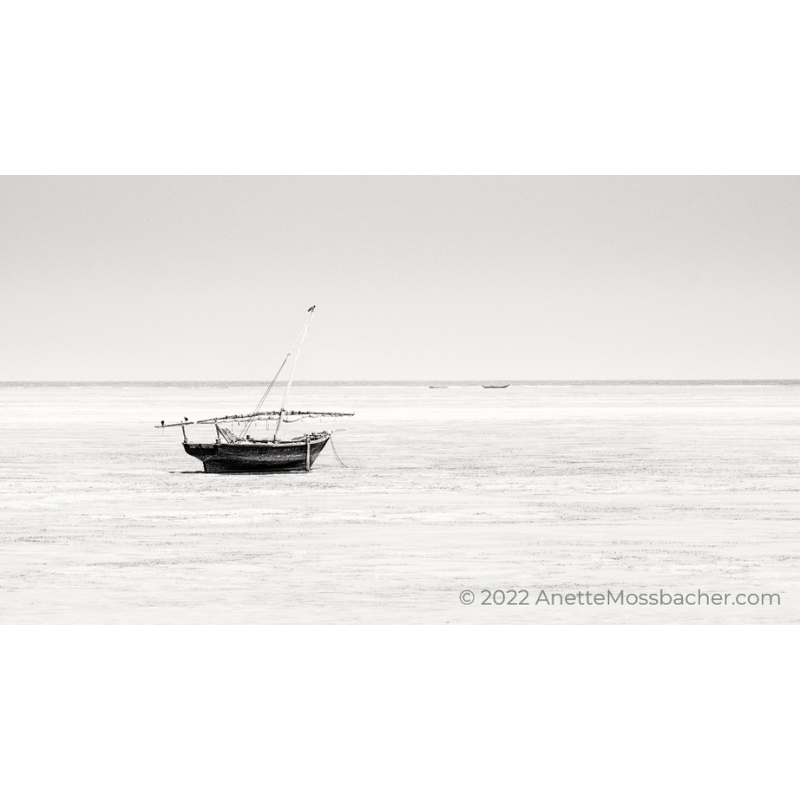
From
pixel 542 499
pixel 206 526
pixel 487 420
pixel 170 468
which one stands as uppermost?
pixel 487 420

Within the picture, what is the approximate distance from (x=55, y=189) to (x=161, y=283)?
2.70 metres

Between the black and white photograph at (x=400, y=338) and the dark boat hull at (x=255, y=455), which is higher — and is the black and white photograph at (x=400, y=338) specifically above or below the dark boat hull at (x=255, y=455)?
below

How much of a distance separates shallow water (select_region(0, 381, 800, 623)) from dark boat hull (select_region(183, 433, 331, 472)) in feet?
1.00

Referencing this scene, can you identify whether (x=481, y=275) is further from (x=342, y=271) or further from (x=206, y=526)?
(x=206, y=526)

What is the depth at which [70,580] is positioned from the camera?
9070 mm

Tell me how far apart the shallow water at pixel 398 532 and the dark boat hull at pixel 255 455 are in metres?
0.31

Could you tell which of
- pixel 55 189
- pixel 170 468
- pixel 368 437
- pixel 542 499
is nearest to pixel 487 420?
pixel 368 437

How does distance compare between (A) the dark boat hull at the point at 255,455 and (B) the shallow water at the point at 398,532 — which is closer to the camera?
(B) the shallow water at the point at 398,532

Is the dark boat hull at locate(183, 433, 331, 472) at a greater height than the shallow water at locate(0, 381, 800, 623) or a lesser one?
greater

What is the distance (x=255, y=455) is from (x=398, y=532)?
20.9 feet

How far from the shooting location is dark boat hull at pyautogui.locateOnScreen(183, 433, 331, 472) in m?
17.5

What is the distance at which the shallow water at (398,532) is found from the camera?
8.20m

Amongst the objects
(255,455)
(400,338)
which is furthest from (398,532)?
(255,455)

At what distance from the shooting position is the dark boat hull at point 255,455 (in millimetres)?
17547
